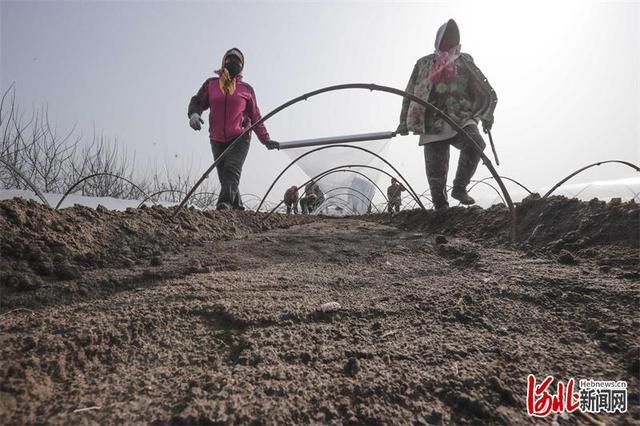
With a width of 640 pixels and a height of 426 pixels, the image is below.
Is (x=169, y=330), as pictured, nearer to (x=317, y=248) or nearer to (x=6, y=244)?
(x=6, y=244)

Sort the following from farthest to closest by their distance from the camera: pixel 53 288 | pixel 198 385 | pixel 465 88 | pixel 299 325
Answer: pixel 465 88 → pixel 53 288 → pixel 299 325 → pixel 198 385

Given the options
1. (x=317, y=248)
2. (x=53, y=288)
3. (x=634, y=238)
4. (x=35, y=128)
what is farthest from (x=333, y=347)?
(x=35, y=128)

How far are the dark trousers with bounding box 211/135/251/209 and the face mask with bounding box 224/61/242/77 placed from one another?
0.83 m

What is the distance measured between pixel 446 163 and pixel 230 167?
2.47 metres

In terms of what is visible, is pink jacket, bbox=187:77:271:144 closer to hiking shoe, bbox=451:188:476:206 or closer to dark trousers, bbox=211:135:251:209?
dark trousers, bbox=211:135:251:209

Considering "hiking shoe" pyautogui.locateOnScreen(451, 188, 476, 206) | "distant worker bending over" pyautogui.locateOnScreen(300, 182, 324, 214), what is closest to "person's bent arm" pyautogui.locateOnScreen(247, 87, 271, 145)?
"hiking shoe" pyautogui.locateOnScreen(451, 188, 476, 206)

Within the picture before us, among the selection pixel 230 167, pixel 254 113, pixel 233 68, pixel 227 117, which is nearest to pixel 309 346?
pixel 230 167

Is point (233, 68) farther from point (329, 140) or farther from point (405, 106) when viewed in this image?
point (405, 106)

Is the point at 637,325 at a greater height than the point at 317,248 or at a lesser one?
lesser

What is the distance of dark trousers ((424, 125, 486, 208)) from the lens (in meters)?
3.22

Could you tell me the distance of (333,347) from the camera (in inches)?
28.8

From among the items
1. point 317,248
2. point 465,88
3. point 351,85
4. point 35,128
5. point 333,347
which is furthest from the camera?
point 35,128

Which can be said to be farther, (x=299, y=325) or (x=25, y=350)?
(x=299, y=325)

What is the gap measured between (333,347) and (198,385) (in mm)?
301
